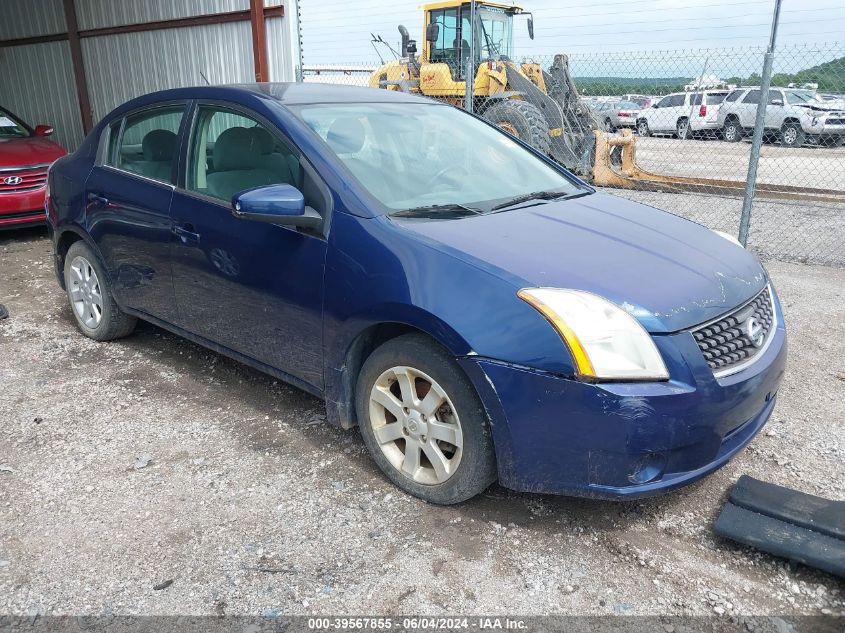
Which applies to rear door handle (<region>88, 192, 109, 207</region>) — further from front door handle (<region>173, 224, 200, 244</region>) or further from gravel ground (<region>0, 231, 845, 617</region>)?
gravel ground (<region>0, 231, 845, 617</region>)

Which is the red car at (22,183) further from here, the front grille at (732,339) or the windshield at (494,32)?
the windshield at (494,32)

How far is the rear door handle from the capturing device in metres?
4.22

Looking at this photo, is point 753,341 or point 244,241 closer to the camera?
point 753,341

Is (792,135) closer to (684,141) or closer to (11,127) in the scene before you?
(684,141)

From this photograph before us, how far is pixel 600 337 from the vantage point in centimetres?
237

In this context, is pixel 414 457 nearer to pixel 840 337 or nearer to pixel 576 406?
pixel 576 406

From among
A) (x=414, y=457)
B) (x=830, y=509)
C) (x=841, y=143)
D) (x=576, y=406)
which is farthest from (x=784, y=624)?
(x=841, y=143)

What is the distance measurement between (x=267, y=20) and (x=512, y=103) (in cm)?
387

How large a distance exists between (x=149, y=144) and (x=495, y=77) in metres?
8.54

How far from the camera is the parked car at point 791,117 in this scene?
1642 centimetres

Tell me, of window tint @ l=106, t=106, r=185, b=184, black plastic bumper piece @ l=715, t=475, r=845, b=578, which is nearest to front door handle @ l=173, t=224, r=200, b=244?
window tint @ l=106, t=106, r=185, b=184

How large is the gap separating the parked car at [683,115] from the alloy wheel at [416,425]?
59.7 feet

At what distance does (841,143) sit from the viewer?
16.3 metres

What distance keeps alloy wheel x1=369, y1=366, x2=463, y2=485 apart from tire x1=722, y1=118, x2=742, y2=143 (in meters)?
19.1
